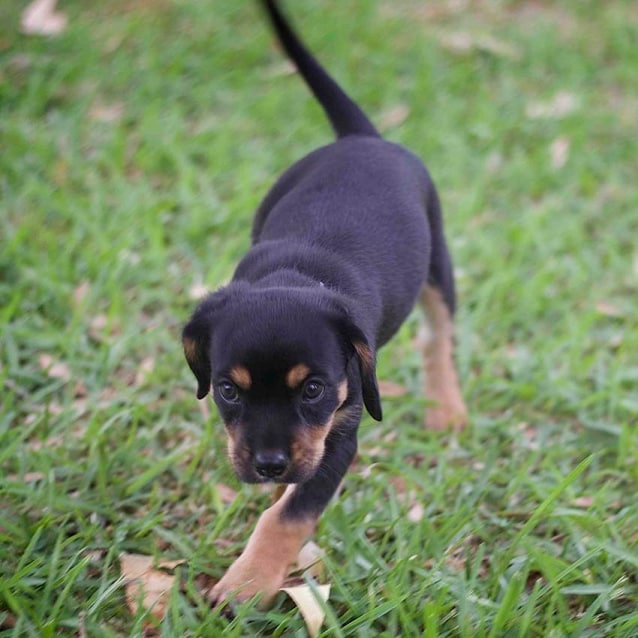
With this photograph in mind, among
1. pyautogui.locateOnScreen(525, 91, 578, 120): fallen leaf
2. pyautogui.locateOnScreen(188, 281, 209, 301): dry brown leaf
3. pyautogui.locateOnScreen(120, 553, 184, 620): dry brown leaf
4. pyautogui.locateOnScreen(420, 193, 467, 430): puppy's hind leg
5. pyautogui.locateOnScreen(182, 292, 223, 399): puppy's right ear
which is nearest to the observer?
pyautogui.locateOnScreen(182, 292, 223, 399): puppy's right ear

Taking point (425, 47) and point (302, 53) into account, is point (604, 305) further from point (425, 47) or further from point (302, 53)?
point (425, 47)

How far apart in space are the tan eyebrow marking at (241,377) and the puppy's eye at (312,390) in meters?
0.16

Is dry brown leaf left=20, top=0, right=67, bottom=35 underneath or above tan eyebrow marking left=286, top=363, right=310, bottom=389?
underneath

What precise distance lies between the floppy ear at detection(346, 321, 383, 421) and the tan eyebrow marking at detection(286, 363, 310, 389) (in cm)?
19

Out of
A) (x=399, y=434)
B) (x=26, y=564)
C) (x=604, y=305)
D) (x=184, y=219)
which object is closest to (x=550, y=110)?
(x=604, y=305)

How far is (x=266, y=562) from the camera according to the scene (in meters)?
2.79

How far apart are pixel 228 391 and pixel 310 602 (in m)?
0.70

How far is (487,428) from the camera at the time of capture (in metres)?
3.81

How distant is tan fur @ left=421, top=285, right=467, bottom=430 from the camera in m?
3.80

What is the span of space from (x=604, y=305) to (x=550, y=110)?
200cm

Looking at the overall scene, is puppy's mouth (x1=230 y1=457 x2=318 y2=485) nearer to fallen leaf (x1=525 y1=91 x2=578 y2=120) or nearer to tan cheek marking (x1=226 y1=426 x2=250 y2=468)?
tan cheek marking (x1=226 y1=426 x2=250 y2=468)

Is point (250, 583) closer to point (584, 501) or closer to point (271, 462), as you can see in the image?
point (271, 462)

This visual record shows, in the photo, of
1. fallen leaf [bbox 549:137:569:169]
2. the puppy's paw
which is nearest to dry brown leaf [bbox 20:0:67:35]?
fallen leaf [bbox 549:137:569:169]

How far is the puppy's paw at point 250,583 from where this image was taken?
2.76m
